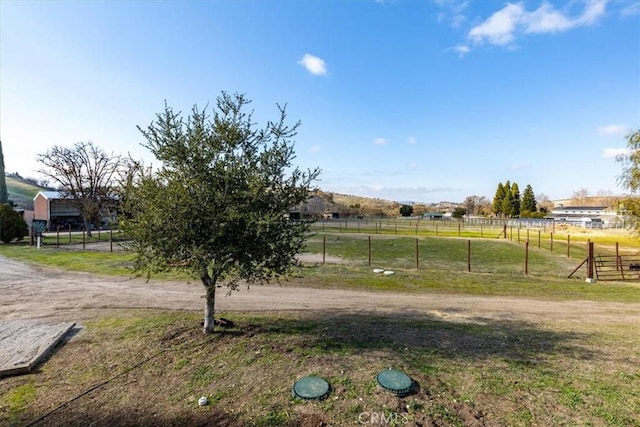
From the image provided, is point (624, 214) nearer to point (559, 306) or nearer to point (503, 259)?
point (503, 259)

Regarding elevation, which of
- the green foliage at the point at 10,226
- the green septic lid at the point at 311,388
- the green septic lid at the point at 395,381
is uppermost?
the green foliage at the point at 10,226

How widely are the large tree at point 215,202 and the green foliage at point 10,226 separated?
3148 centimetres

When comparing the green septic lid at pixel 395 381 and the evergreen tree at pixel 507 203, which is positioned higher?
the evergreen tree at pixel 507 203

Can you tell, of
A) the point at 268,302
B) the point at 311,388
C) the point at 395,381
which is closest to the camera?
the point at 311,388

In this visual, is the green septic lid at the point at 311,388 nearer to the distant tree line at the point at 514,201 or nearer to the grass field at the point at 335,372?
the grass field at the point at 335,372

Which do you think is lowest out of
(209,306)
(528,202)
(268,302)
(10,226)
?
(268,302)

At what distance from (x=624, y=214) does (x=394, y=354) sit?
2107 cm

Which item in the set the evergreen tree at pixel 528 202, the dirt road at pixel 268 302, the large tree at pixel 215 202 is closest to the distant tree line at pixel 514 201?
the evergreen tree at pixel 528 202

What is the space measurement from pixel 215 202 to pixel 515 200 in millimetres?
91947

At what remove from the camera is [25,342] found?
283 inches

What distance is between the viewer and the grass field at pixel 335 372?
4496 mm

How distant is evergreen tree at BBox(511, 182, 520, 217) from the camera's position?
271 feet

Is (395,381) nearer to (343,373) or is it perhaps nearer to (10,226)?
(343,373)

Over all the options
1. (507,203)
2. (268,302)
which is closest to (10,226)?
(268,302)
